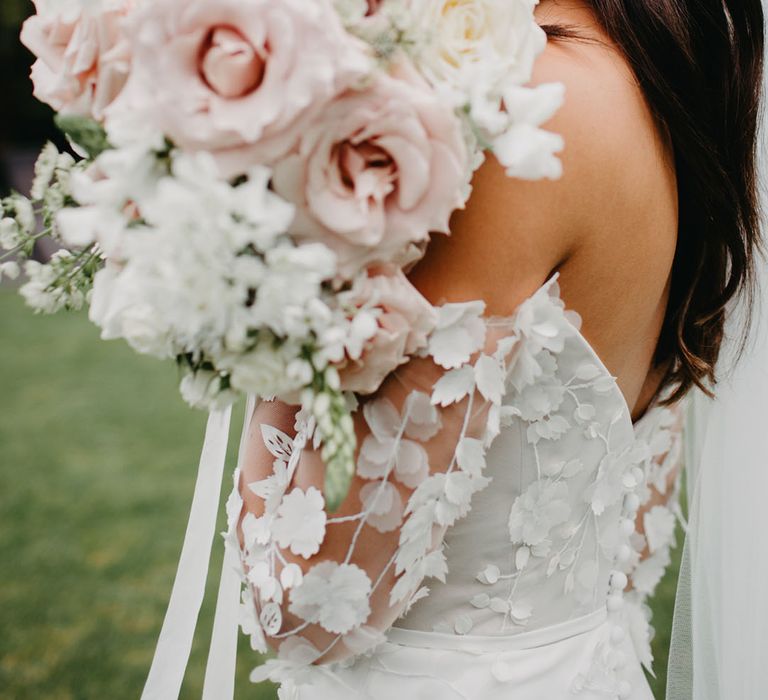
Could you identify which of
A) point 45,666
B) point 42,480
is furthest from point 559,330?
point 42,480

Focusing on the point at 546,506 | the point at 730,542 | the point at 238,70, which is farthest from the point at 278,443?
the point at 730,542

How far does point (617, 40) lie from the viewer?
145cm

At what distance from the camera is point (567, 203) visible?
131 cm

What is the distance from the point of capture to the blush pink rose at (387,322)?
115cm

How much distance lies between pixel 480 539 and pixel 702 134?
2.55ft

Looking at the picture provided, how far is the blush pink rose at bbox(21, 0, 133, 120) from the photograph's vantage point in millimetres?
1153

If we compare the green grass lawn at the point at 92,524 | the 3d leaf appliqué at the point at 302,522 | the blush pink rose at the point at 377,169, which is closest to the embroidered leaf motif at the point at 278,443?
the 3d leaf appliqué at the point at 302,522

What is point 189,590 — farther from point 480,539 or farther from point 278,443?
point 480,539

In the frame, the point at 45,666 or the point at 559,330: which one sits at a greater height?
the point at 559,330

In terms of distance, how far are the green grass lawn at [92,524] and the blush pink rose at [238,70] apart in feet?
11.5

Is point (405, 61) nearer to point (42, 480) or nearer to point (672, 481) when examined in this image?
point (672, 481)

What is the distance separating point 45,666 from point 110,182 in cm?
411

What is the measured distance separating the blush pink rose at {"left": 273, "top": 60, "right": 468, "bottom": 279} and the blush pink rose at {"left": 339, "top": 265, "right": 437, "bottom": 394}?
63 millimetres

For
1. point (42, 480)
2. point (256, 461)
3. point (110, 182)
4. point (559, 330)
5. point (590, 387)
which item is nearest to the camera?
point (110, 182)
